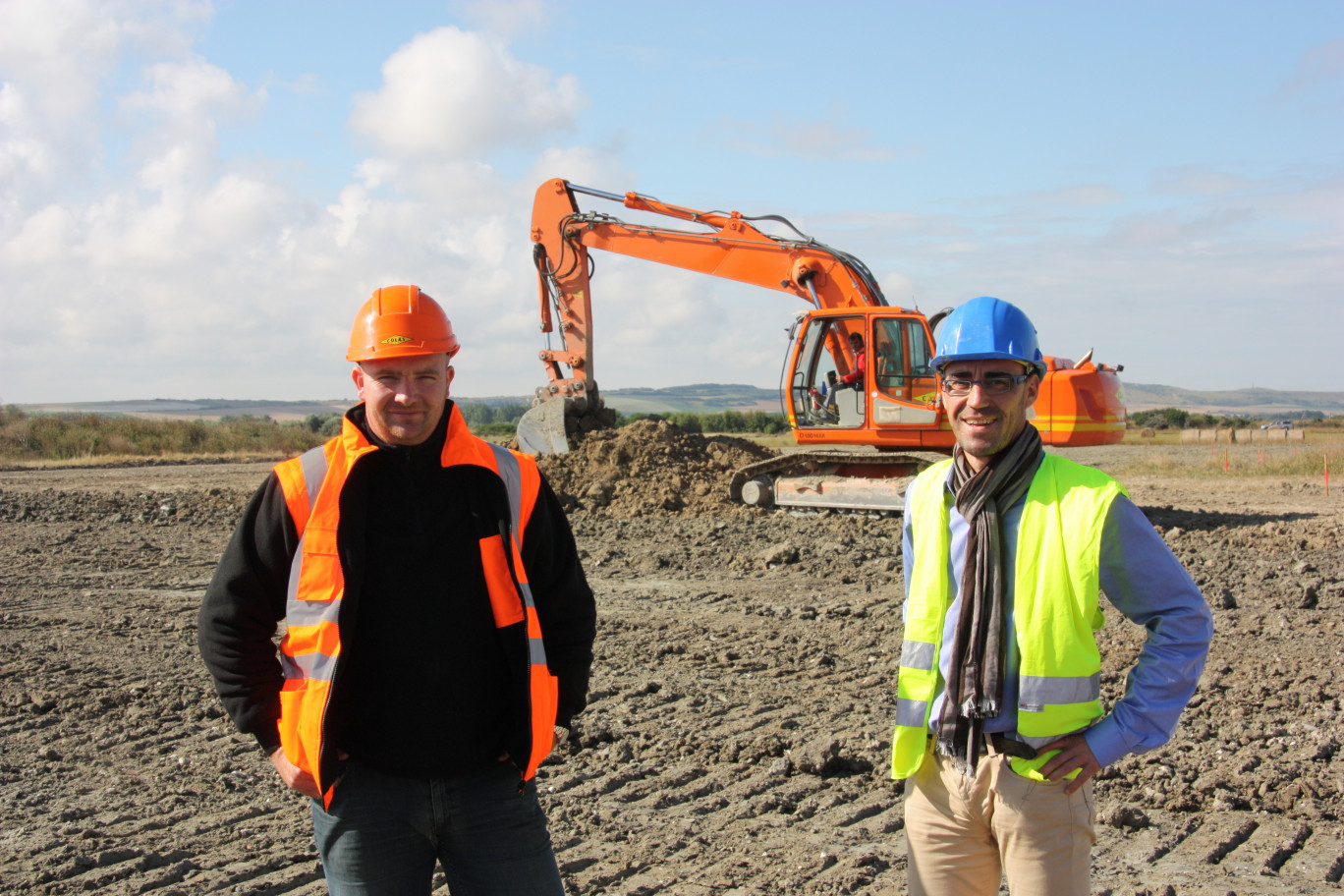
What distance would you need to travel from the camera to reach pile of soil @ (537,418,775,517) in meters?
14.7

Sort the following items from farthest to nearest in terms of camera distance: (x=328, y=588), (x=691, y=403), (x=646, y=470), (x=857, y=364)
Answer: (x=691, y=403), (x=646, y=470), (x=857, y=364), (x=328, y=588)

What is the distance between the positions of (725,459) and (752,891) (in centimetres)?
1211

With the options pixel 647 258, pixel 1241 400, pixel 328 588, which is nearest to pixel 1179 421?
pixel 647 258

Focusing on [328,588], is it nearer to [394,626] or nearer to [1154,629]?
[394,626]

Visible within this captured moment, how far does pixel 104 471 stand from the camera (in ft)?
85.8

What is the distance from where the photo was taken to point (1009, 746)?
2.25 metres

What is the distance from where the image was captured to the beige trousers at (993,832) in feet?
7.29

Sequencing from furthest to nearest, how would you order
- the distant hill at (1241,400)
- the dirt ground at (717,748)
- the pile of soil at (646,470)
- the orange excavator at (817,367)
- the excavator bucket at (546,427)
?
the distant hill at (1241,400), the excavator bucket at (546,427), the pile of soil at (646,470), the orange excavator at (817,367), the dirt ground at (717,748)

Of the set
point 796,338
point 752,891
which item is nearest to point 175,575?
point 796,338

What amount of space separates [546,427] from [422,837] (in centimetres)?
1423

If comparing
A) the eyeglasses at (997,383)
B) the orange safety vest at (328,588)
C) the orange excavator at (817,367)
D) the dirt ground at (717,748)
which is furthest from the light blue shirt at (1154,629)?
the orange excavator at (817,367)

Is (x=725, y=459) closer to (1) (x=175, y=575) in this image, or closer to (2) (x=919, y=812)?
(1) (x=175, y=575)

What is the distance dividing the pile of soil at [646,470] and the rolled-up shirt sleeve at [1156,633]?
39.5ft

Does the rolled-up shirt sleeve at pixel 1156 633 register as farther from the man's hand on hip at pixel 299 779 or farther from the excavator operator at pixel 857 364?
the excavator operator at pixel 857 364
